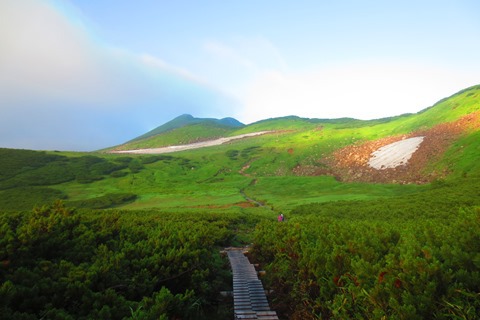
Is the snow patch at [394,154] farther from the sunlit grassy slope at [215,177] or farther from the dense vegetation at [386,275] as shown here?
the dense vegetation at [386,275]

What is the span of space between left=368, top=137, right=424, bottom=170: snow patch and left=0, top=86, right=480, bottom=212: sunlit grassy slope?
1248 cm

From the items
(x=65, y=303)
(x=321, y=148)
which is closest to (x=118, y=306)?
(x=65, y=303)

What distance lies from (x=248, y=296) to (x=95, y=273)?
6729 mm

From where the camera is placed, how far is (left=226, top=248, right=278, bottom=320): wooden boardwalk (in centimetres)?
1126

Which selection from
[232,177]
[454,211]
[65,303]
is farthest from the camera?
[232,177]

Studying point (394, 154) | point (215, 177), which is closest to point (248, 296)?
point (394, 154)

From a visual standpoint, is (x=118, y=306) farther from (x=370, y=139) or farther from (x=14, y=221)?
(x=370, y=139)

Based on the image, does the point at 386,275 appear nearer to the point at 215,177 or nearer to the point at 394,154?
the point at 394,154

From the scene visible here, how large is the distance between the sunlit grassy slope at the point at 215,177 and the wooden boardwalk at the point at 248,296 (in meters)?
33.7

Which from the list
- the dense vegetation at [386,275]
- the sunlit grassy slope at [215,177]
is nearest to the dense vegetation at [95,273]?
the dense vegetation at [386,275]

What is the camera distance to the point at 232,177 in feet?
339

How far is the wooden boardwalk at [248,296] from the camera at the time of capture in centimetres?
1126

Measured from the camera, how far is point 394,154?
290 ft

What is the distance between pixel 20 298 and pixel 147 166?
4662 inches
